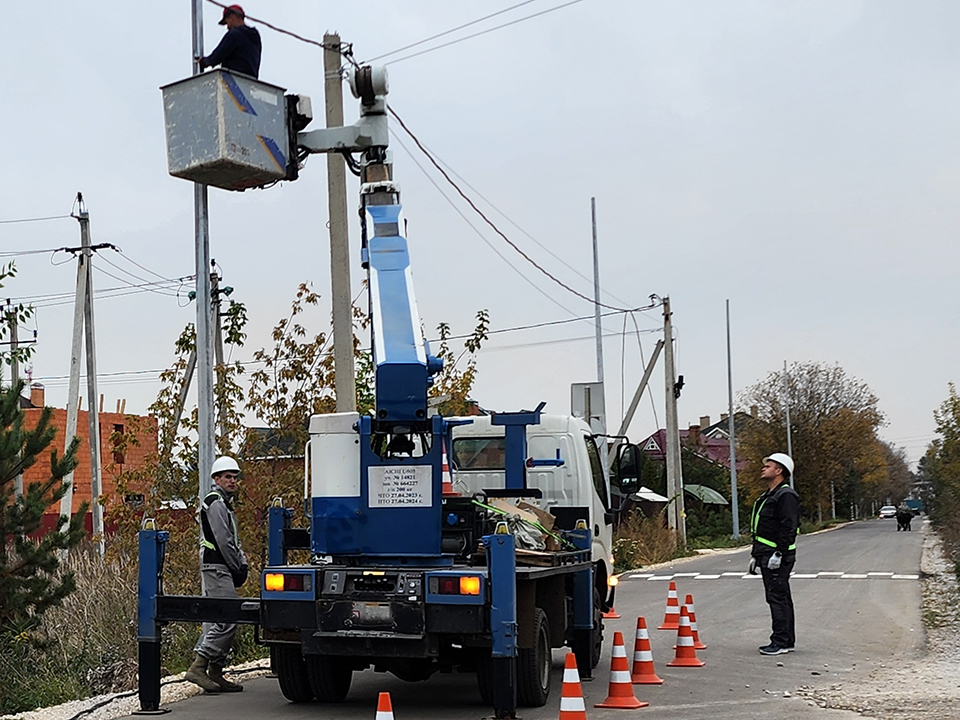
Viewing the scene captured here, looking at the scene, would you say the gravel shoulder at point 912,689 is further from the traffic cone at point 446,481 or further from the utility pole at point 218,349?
the utility pole at point 218,349

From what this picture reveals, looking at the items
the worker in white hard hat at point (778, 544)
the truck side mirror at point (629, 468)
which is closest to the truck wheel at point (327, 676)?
the truck side mirror at point (629, 468)

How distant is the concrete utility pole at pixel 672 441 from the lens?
125 feet

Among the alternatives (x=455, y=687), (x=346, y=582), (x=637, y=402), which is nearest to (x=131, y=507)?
(x=455, y=687)

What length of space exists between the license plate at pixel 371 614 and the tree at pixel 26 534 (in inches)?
274

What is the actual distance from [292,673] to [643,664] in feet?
10.6

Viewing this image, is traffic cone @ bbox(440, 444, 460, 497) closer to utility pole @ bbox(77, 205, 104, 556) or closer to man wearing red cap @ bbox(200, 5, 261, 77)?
man wearing red cap @ bbox(200, 5, 261, 77)

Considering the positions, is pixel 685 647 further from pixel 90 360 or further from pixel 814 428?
pixel 814 428

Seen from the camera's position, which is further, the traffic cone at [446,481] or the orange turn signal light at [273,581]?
the traffic cone at [446,481]

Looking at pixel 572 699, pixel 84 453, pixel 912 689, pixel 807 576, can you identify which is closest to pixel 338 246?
pixel 912 689

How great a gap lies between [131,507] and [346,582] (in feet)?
31.9

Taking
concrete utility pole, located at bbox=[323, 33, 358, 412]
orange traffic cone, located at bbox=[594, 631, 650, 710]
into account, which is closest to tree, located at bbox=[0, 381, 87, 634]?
concrete utility pole, located at bbox=[323, 33, 358, 412]

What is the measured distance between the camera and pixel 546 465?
1191 cm

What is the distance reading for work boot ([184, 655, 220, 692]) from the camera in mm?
10430

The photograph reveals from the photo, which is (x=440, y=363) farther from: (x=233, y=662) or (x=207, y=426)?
(x=233, y=662)
